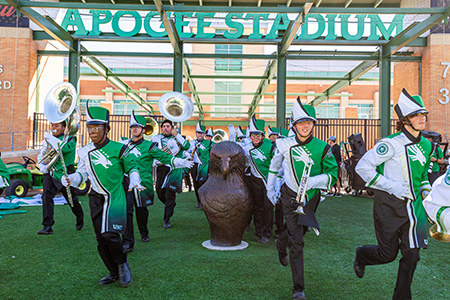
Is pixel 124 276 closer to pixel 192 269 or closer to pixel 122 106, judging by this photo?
pixel 192 269

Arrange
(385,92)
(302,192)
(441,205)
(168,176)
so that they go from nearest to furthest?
(441,205) < (302,192) < (168,176) < (385,92)

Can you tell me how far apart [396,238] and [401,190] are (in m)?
0.47

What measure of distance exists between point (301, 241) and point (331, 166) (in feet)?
2.81

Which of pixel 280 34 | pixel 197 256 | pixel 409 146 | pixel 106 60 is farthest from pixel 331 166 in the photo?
pixel 106 60

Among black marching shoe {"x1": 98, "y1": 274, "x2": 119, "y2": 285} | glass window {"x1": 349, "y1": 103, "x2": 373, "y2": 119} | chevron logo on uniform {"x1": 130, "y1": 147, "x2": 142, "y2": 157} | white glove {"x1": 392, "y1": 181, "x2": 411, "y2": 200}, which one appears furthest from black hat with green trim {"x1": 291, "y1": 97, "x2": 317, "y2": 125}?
glass window {"x1": 349, "y1": 103, "x2": 373, "y2": 119}

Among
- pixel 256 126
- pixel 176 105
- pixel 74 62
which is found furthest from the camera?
pixel 74 62

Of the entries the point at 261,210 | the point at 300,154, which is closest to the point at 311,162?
the point at 300,154

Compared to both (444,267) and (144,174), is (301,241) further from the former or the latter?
(144,174)

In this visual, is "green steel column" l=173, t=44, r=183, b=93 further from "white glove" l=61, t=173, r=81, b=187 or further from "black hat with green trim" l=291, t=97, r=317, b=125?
"black hat with green trim" l=291, t=97, r=317, b=125

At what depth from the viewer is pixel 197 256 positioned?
5.48 meters

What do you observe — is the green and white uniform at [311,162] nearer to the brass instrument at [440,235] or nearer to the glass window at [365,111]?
the brass instrument at [440,235]

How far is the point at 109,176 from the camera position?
4.24 metres

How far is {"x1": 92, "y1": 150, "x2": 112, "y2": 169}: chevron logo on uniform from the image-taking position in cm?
425

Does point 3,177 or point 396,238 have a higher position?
point 3,177
